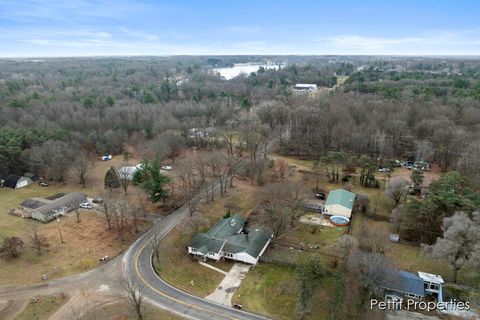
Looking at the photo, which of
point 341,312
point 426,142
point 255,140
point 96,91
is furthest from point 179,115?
point 341,312

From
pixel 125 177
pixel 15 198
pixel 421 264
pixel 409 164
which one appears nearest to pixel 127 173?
pixel 125 177

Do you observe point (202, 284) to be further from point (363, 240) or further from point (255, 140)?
point (255, 140)

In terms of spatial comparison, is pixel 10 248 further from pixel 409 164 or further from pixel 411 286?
pixel 409 164

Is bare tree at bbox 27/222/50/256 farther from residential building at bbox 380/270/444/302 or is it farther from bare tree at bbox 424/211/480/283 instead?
bare tree at bbox 424/211/480/283

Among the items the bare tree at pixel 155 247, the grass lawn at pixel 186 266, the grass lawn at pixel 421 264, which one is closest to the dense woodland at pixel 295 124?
the grass lawn at pixel 421 264

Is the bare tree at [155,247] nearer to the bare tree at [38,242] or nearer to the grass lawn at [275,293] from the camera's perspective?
the grass lawn at [275,293]

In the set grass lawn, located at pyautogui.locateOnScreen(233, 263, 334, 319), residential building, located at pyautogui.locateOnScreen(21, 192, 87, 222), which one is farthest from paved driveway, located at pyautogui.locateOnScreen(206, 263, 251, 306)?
residential building, located at pyautogui.locateOnScreen(21, 192, 87, 222)
